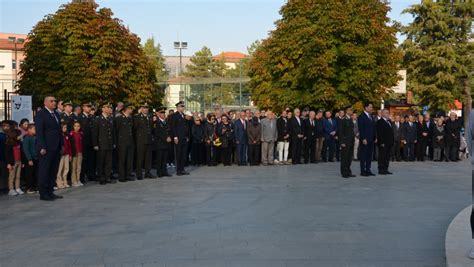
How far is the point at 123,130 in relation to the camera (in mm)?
15062

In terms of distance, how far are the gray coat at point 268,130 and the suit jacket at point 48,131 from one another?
921cm

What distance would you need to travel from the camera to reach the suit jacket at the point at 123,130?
15.0 m

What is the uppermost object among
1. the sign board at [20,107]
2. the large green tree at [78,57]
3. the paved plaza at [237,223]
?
the large green tree at [78,57]

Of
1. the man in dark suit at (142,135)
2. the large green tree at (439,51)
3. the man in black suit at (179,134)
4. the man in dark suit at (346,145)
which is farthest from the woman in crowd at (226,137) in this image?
the large green tree at (439,51)

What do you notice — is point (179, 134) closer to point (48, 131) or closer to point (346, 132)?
point (346, 132)

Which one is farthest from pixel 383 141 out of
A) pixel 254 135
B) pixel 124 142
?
pixel 124 142

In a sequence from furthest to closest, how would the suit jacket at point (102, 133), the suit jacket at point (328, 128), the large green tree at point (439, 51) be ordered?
the large green tree at point (439, 51) → the suit jacket at point (328, 128) → the suit jacket at point (102, 133)

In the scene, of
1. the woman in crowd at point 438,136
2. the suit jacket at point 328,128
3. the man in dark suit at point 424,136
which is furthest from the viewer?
the man in dark suit at point 424,136

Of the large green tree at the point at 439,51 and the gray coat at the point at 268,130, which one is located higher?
the large green tree at the point at 439,51

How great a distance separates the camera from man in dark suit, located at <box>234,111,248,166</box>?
20.0 meters

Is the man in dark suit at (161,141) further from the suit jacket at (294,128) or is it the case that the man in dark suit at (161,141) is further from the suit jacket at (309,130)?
the suit jacket at (309,130)

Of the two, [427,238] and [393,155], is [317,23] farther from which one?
[427,238]

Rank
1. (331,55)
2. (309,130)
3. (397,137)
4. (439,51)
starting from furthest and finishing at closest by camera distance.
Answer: (439,51) < (331,55) < (397,137) < (309,130)

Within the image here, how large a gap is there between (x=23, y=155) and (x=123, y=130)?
9.22 feet
